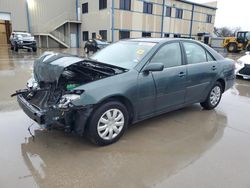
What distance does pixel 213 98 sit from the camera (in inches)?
191

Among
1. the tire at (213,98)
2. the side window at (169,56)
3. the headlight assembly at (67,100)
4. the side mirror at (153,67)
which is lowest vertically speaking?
the tire at (213,98)

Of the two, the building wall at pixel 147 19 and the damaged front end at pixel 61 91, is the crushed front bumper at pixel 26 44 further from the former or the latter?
the damaged front end at pixel 61 91

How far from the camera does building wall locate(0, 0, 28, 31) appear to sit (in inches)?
1104

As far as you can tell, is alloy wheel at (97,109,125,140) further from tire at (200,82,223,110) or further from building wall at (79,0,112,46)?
building wall at (79,0,112,46)

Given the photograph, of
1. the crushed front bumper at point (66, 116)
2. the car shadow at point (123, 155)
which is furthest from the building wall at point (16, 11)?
the crushed front bumper at point (66, 116)

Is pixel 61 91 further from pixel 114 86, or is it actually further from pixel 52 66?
pixel 114 86

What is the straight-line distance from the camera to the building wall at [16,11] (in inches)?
1104

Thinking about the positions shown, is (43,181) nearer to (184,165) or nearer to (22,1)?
(184,165)

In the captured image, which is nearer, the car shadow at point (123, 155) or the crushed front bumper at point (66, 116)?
the car shadow at point (123, 155)

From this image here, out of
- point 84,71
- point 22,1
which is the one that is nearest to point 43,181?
point 84,71

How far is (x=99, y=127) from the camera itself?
3031 mm

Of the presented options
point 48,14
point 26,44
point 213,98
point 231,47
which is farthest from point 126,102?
point 48,14

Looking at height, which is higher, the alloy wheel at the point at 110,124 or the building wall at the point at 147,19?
the building wall at the point at 147,19

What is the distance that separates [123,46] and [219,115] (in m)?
2.48
